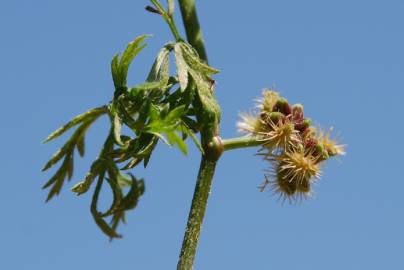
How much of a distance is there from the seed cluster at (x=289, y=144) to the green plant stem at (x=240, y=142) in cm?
4

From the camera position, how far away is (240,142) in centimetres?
286

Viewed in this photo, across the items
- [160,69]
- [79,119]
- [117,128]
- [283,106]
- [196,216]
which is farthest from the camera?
[283,106]

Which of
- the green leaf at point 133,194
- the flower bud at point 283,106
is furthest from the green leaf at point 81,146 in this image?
the flower bud at point 283,106

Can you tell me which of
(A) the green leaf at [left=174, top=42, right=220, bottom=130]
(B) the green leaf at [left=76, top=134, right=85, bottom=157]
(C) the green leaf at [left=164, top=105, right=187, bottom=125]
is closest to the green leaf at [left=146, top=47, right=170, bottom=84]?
(A) the green leaf at [left=174, top=42, right=220, bottom=130]

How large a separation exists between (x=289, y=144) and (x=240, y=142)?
0.89 feet

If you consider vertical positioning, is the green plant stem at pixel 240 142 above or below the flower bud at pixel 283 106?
below

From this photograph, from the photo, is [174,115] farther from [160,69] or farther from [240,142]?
[240,142]

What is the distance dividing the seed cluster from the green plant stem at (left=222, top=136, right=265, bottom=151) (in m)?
0.04

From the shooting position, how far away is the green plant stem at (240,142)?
8.77 feet

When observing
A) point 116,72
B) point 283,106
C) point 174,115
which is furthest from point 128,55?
point 283,106

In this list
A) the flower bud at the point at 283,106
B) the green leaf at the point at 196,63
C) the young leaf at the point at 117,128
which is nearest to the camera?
the young leaf at the point at 117,128

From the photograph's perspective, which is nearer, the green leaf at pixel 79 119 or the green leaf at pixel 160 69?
the green leaf at pixel 160 69

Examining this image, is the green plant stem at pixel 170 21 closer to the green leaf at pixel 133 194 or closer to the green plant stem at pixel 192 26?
the green plant stem at pixel 192 26

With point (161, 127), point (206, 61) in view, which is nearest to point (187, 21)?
point (206, 61)
